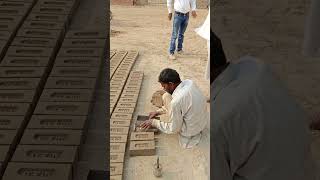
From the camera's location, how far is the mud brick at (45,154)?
269 cm

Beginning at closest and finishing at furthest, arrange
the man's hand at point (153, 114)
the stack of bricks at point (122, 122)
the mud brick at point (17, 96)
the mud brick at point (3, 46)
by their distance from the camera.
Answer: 1. the mud brick at point (17, 96)
2. the stack of bricks at point (122, 122)
3. the mud brick at point (3, 46)
4. the man's hand at point (153, 114)

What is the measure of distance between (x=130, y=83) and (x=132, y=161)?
71.1 inches

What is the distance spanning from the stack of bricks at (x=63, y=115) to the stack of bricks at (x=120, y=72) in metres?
0.86

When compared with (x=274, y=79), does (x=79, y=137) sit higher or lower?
lower

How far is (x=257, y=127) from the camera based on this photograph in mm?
1110

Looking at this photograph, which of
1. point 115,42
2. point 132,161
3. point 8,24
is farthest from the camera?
point 115,42

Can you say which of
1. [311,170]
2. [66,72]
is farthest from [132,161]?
[311,170]

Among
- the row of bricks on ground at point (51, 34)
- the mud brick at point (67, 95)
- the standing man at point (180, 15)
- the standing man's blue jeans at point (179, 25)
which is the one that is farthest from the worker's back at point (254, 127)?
the standing man's blue jeans at point (179, 25)

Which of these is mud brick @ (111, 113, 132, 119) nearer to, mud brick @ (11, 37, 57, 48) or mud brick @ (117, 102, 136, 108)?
mud brick @ (117, 102, 136, 108)

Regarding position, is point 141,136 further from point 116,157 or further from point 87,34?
point 87,34

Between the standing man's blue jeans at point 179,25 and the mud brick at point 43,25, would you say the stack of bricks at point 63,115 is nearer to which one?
the mud brick at point 43,25

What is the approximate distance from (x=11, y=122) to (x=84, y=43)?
121 centimetres

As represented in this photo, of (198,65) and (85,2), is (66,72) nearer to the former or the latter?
(85,2)

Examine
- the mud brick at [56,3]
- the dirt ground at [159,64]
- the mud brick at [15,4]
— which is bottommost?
the dirt ground at [159,64]
